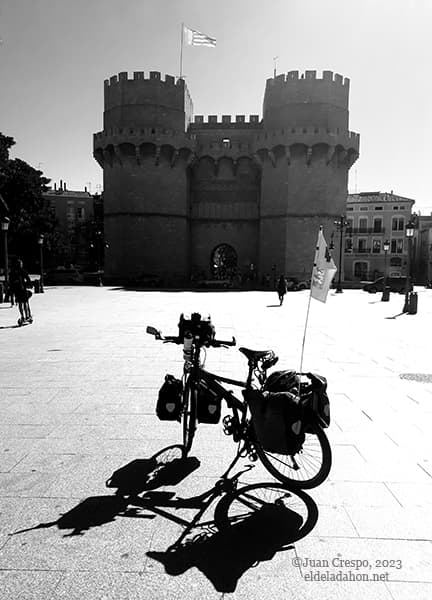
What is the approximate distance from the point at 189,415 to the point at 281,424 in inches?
40.0

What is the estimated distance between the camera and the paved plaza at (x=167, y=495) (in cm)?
224

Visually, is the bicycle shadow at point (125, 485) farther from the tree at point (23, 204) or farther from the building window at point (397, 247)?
the building window at point (397, 247)

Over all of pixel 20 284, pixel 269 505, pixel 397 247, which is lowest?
pixel 269 505

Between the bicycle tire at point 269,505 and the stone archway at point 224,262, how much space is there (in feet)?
117

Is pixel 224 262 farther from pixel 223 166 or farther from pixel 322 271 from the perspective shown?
pixel 322 271

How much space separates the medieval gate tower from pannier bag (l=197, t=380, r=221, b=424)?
32.8 m

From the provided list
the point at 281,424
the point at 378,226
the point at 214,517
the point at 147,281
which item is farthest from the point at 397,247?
the point at 214,517

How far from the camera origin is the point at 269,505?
2.99 metres

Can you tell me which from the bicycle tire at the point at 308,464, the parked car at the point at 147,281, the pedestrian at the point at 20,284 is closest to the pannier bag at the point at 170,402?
the bicycle tire at the point at 308,464

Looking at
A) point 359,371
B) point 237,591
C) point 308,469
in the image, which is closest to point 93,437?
point 308,469

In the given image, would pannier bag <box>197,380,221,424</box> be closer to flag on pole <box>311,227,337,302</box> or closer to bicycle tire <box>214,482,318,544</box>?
bicycle tire <box>214,482,318,544</box>

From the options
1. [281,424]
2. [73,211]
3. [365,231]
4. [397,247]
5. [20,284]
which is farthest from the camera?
[73,211]

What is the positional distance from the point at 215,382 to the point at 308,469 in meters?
0.99

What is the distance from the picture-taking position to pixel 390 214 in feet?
173
